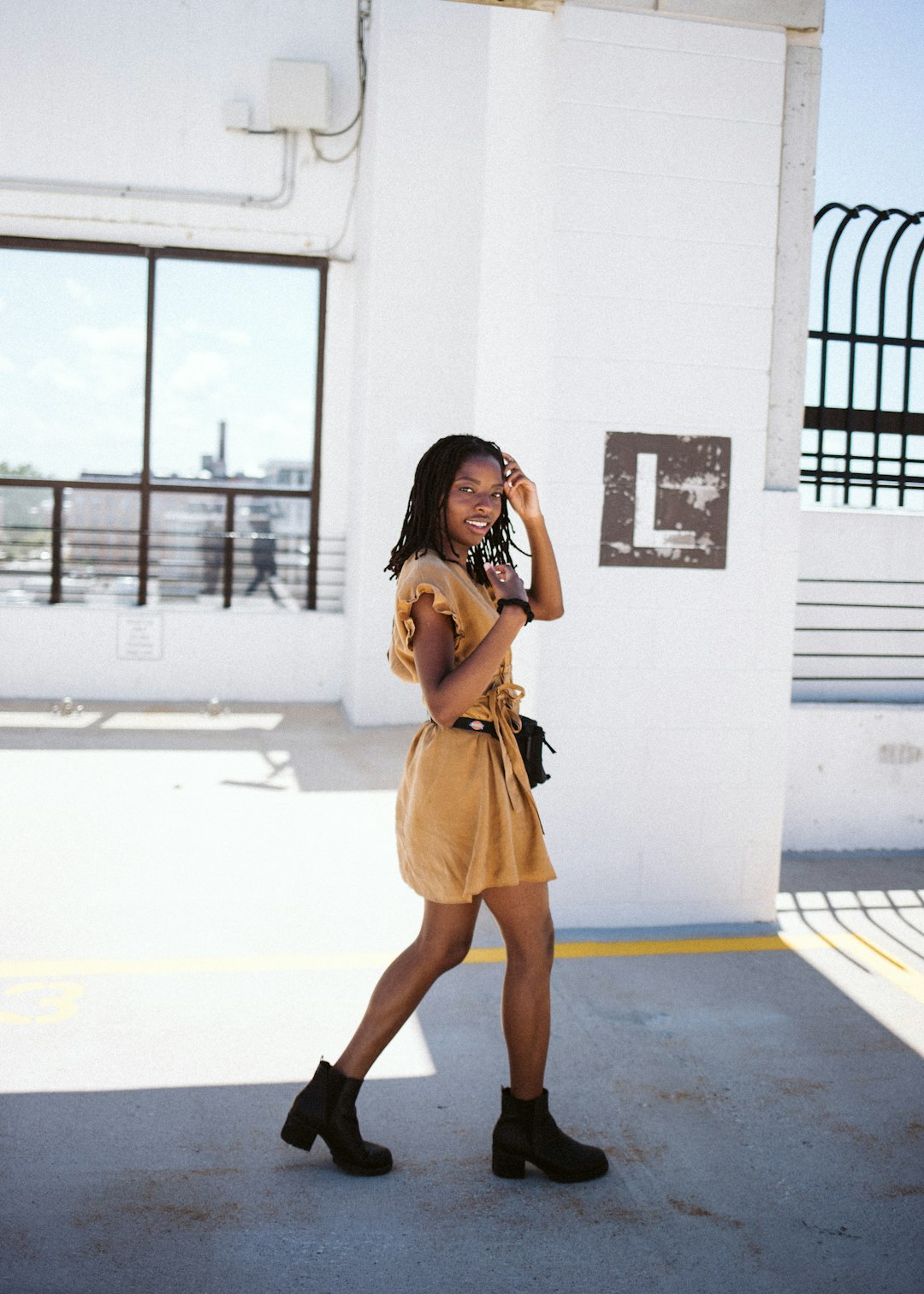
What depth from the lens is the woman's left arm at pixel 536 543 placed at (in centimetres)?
266

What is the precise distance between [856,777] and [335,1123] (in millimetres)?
3666

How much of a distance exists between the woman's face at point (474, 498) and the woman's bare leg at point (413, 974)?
0.82m

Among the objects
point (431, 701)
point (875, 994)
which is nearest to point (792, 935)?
point (875, 994)

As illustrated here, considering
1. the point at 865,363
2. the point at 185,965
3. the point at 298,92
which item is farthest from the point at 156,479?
the point at 185,965

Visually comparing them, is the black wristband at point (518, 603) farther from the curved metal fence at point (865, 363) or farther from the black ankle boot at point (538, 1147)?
the curved metal fence at point (865, 363)

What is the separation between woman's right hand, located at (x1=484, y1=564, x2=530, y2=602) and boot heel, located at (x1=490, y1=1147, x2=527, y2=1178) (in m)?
1.26

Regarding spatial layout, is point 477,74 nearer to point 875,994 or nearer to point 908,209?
point 908,209

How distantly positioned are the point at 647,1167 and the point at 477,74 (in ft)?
28.0

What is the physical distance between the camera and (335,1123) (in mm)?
2645

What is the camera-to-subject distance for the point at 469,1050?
335 centimetres

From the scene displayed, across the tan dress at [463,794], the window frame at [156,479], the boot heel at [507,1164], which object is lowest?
the boot heel at [507,1164]

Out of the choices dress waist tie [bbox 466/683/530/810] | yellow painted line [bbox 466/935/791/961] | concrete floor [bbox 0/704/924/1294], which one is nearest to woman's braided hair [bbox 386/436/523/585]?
dress waist tie [bbox 466/683/530/810]

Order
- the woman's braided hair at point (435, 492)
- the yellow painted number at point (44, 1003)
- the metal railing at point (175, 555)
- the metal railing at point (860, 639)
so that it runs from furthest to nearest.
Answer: the metal railing at point (175, 555) < the metal railing at point (860, 639) < the yellow painted number at point (44, 1003) < the woman's braided hair at point (435, 492)

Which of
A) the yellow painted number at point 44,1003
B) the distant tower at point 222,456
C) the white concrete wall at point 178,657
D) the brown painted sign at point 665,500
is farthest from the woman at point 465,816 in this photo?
the distant tower at point 222,456
